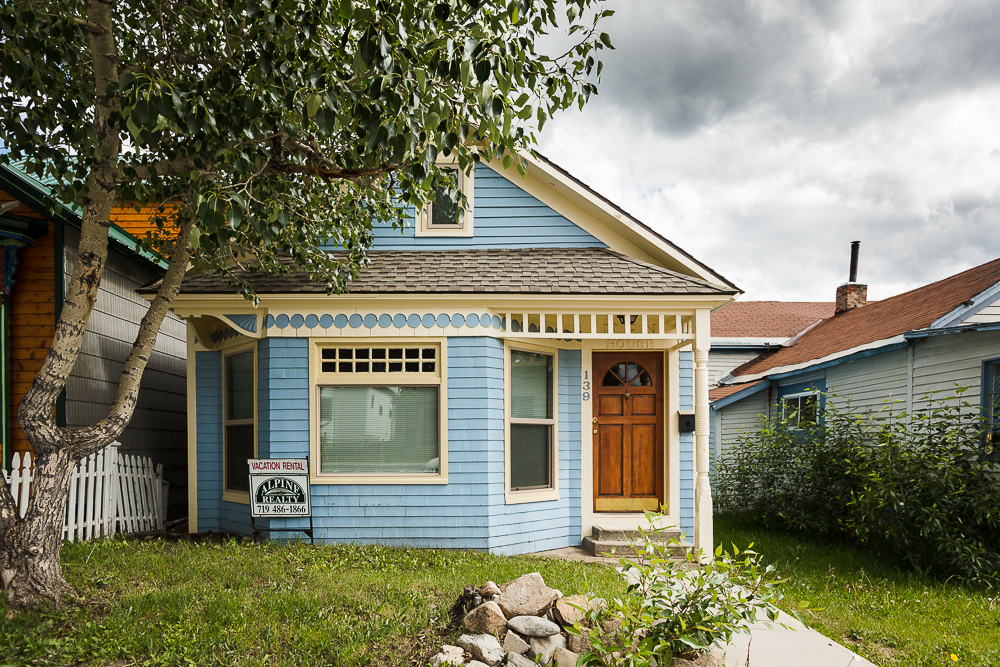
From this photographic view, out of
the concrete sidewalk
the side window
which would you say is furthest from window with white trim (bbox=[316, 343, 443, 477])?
the side window

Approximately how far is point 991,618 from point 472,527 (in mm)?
4931

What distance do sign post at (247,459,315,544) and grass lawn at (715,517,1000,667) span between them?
191 inches

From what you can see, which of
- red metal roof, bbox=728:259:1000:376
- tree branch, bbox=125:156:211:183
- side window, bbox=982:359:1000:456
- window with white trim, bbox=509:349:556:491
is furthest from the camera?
red metal roof, bbox=728:259:1000:376

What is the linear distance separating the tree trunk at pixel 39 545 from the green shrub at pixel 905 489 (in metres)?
8.16

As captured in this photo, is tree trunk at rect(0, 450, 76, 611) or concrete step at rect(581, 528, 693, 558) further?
concrete step at rect(581, 528, 693, 558)

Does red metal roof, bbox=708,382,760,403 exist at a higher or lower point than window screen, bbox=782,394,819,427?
higher

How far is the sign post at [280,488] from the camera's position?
6.59 meters

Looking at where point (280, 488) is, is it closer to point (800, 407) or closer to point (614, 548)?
point (614, 548)

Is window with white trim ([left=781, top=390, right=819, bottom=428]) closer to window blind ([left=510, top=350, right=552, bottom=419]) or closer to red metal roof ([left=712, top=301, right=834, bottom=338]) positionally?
red metal roof ([left=712, top=301, right=834, bottom=338])

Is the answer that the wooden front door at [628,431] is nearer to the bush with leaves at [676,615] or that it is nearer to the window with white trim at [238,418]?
the bush with leaves at [676,615]

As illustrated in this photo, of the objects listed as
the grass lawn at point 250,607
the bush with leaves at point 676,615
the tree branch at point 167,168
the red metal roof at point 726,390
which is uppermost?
the tree branch at point 167,168

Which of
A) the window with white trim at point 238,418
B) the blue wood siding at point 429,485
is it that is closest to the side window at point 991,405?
the blue wood siding at point 429,485

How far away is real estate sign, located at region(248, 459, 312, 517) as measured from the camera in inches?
260

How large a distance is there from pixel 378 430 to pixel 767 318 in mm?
14309
